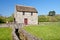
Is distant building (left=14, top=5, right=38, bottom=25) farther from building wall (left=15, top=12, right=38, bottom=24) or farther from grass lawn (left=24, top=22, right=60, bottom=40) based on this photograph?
grass lawn (left=24, top=22, right=60, bottom=40)

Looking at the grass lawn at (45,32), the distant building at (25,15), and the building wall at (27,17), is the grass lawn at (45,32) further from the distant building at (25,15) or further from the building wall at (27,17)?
the distant building at (25,15)

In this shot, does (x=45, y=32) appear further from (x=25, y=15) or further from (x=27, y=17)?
(x=25, y=15)

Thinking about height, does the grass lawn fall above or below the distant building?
below

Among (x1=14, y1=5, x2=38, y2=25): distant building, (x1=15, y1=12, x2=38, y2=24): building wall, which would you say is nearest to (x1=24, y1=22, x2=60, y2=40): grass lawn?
(x1=15, y1=12, x2=38, y2=24): building wall

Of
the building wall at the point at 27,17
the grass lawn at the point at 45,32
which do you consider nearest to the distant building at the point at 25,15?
the building wall at the point at 27,17

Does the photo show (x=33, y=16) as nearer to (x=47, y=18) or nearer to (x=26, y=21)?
(x=26, y=21)

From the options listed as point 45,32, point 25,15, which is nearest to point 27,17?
point 25,15

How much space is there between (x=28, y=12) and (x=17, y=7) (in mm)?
4330

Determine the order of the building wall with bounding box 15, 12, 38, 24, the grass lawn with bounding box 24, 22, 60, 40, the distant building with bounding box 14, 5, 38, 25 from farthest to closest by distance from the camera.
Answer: the distant building with bounding box 14, 5, 38, 25
the building wall with bounding box 15, 12, 38, 24
the grass lawn with bounding box 24, 22, 60, 40

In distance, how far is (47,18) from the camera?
192 feet

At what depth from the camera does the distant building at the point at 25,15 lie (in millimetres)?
45719

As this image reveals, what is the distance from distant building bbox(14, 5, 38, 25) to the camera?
45.7 m

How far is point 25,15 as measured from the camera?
46.9 meters

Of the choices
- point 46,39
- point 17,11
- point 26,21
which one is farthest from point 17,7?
point 46,39
